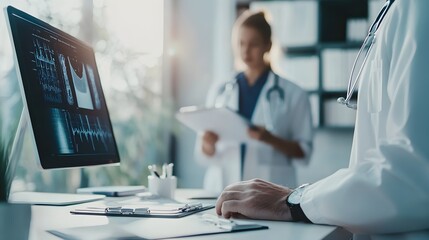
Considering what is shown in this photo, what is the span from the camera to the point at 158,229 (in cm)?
101

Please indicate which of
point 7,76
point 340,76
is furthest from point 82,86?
point 340,76

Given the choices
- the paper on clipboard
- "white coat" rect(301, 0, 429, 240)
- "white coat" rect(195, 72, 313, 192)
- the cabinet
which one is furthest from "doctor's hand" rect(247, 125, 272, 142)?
"white coat" rect(301, 0, 429, 240)

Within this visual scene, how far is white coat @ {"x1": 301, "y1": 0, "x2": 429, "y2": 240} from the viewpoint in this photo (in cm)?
96

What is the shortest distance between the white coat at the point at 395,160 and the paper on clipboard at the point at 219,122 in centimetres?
145

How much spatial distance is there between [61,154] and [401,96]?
2.34 feet

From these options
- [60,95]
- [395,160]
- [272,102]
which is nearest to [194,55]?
[272,102]

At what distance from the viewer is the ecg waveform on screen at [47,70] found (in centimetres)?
126

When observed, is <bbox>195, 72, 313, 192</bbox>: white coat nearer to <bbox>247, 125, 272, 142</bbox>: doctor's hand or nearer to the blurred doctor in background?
the blurred doctor in background

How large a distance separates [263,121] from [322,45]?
112cm

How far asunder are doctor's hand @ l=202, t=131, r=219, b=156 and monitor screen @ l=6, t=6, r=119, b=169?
1191mm

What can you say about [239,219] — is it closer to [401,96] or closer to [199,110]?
[401,96]

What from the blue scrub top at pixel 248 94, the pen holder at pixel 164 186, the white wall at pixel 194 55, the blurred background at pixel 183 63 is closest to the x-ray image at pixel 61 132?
the pen holder at pixel 164 186

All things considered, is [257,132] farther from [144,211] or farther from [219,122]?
[144,211]

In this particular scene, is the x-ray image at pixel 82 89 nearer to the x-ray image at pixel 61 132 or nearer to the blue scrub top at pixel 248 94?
the x-ray image at pixel 61 132
